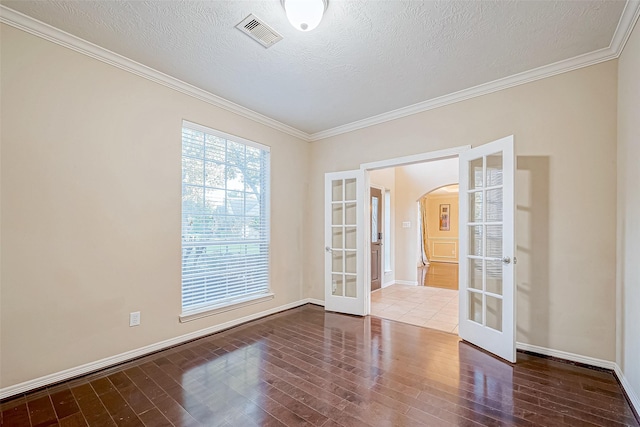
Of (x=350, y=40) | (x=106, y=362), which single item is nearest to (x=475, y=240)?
(x=350, y=40)

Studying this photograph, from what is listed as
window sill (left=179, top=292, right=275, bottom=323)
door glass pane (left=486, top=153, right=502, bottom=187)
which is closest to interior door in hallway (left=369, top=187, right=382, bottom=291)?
window sill (left=179, top=292, right=275, bottom=323)

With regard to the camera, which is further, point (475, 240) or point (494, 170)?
point (475, 240)

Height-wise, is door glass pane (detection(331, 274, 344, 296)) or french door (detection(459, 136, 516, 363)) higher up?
french door (detection(459, 136, 516, 363))

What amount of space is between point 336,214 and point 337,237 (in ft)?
1.18

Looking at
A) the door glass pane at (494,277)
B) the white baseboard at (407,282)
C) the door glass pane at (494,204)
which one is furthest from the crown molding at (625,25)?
the white baseboard at (407,282)

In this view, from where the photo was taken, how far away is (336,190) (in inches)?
176

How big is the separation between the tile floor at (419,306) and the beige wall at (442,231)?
4758 millimetres

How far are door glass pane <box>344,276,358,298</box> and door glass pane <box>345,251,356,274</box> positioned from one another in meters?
0.10

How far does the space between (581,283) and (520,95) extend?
1.93 meters

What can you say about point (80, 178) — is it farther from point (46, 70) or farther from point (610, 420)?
point (610, 420)

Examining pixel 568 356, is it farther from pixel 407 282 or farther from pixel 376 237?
pixel 407 282

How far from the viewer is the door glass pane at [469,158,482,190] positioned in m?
3.08

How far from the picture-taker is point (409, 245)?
636 centimetres

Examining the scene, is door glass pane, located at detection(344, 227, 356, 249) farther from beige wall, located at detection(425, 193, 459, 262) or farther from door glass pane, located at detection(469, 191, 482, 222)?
beige wall, located at detection(425, 193, 459, 262)
